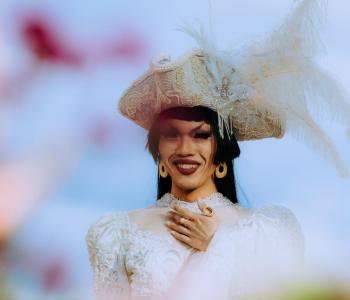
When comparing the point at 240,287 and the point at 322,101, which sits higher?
A: the point at 322,101

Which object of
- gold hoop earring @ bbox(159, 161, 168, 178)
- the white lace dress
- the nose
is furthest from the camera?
gold hoop earring @ bbox(159, 161, 168, 178)

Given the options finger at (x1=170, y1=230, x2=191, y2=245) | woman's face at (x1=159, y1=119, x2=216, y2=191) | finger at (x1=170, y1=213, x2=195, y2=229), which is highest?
woman's face at (x1=159, y1=119, x2=216, y2=191)

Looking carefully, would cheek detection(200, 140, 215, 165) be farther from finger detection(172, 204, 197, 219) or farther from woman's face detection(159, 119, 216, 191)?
finger detection(172, 204, 197, 219)

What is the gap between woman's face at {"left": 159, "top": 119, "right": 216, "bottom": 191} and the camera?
332 cm

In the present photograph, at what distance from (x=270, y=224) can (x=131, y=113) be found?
2.48ft

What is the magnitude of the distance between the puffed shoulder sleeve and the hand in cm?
27

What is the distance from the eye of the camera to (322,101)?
3.29m

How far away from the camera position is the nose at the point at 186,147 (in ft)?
10.9

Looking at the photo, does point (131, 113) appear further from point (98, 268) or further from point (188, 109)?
point (98, 268)

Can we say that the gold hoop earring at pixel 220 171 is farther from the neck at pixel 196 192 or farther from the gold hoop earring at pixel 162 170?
the gold hoop earring at pixel 162 170

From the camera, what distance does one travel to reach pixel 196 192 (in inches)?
134

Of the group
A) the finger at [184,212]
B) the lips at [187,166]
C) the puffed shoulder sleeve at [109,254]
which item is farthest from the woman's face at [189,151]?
the puffed shoulder sleeve at [109,254]

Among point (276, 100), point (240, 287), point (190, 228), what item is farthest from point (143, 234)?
point (276, 100)

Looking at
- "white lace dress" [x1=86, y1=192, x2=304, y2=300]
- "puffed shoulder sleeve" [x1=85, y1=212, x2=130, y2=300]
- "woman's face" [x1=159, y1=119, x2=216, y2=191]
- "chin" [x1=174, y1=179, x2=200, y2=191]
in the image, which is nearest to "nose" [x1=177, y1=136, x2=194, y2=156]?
"woman's face" [x1=159, y1=119, x2=216, y2=191]
